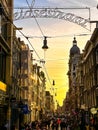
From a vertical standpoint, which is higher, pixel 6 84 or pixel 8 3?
pixel 8 3

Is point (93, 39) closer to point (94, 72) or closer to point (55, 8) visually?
point (94, 72)

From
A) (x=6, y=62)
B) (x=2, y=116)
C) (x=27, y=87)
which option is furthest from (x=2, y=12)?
(x=27, y=87)

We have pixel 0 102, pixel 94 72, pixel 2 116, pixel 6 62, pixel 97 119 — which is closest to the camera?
pixel 0 102

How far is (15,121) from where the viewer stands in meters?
53.4

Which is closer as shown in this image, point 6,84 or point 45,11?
point 45,11

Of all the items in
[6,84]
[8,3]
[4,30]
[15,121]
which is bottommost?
[15,121]

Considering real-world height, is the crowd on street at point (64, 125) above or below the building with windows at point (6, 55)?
below

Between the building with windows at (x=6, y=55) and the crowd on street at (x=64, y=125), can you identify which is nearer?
the building with windows at (x=6, y=55)

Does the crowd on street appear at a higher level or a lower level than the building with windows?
lower

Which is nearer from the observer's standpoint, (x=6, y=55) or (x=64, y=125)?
(x=6, y=55)

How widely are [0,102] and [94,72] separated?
2447cm

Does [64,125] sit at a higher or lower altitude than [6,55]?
lower

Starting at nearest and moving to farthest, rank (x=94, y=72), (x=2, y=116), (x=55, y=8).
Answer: (x=55, y=8) → (x=2, y=116) → (x=94, y=72)

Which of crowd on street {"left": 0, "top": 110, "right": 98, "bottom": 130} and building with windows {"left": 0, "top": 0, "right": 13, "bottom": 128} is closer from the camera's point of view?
building with windows {"left": 0, "top": 0, "right": 13, "bottom": 128}
